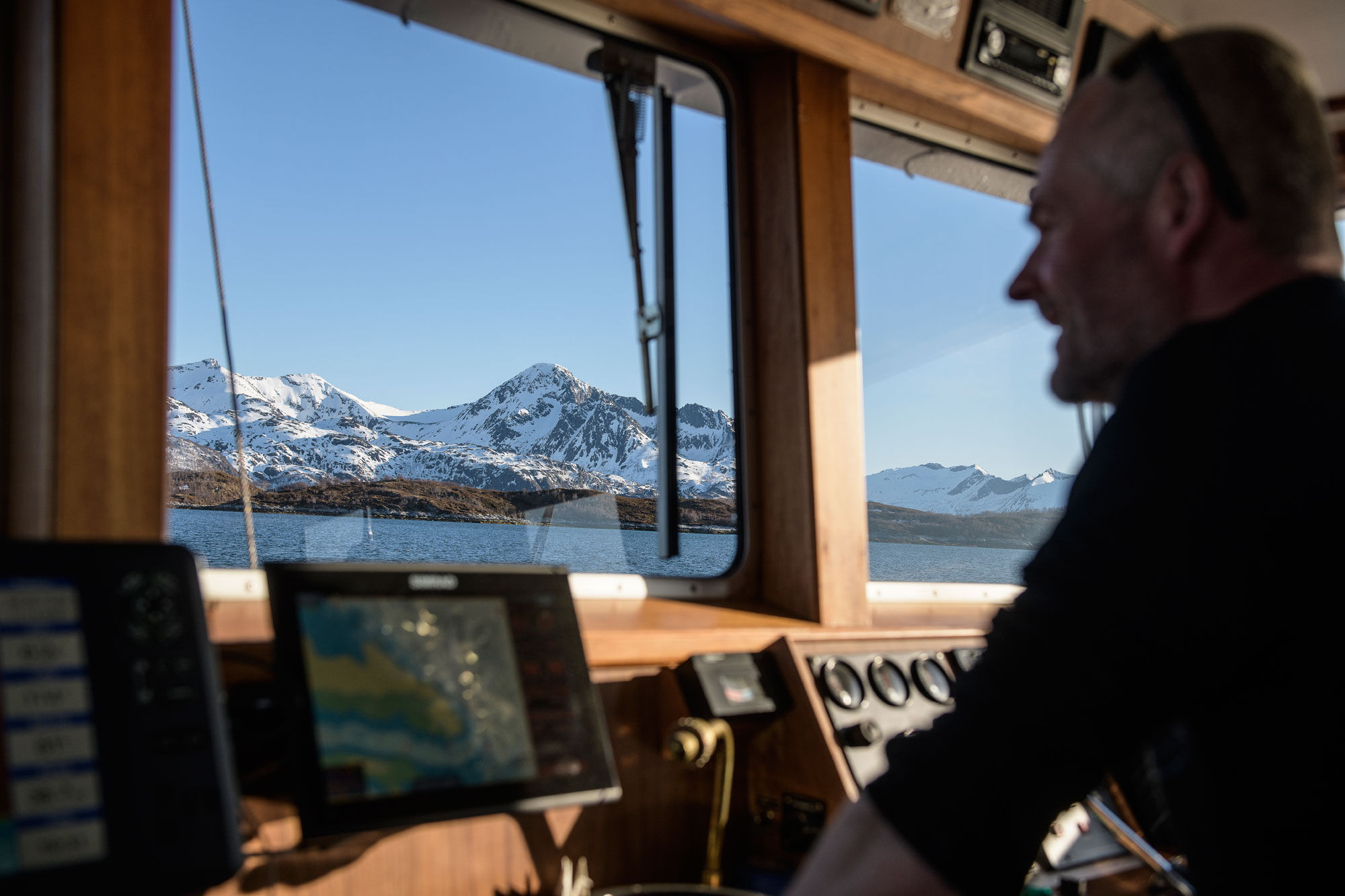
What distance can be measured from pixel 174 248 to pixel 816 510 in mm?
1304

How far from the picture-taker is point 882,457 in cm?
258

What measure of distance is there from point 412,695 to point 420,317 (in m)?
1.83

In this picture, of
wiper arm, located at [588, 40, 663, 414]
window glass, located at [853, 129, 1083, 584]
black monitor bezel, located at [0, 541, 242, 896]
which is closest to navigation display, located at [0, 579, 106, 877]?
black monitor bezel, located at [0, 541, 242, 896]

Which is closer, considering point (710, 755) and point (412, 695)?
point (412, 695)

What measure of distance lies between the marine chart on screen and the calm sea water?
0.44 m

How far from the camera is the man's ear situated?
37.0 inches

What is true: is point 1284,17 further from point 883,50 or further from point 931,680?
point 931,680

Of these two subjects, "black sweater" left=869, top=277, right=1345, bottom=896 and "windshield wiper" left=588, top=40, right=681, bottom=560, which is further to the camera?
"windshield wiper" left=588, top=40, right=681, bottom=560

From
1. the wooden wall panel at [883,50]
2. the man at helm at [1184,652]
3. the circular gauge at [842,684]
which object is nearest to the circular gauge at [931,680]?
the circular gauge at [842,684]

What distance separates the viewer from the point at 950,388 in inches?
113

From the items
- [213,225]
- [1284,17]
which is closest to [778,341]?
[213,225]

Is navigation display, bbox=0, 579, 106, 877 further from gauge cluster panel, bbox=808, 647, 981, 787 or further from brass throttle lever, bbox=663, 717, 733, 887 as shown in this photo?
gauge cluster panel, bbox=808, 647, 981, 787

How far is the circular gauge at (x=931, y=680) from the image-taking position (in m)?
1.75

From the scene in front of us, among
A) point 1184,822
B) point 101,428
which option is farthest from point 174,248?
point 1184,822
